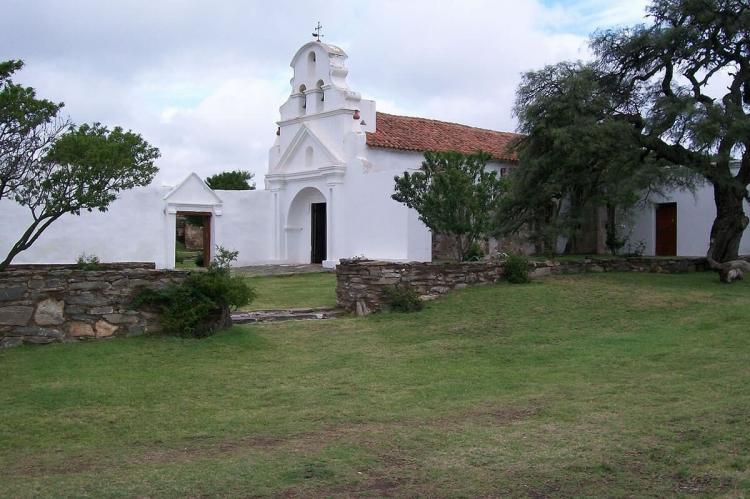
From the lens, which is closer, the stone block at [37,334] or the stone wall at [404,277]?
the stone block at [37,334]

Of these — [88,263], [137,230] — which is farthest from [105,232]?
[88,263]

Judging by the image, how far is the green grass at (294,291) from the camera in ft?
46.5

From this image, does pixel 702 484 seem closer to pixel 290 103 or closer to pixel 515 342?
pixel 515 342

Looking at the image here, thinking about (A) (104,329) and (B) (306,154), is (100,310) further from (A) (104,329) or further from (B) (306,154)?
(B) (306,154)

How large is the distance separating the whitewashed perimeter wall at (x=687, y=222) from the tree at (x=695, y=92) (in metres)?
5.65

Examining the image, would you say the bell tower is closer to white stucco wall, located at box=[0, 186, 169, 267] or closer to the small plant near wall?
white stucco wall, located at box=[0, 186, 169, 267]

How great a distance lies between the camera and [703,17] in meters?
16.8

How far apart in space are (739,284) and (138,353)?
486 inches

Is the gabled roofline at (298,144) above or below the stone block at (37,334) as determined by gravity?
above

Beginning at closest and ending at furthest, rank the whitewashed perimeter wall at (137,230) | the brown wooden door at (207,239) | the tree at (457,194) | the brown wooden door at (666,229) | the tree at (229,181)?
the tree at (457,194)
the whitewashed perimeter wall at (137,230)
the brown wooden door at (666,229)
the brown wooden door at (207,239)
the tree at (229,181)

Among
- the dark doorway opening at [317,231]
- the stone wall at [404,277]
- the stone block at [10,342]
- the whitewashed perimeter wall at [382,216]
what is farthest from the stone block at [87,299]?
the dark doorway opening at [317,231]

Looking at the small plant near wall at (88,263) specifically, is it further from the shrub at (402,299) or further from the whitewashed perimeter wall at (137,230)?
the shrub at (402,299)

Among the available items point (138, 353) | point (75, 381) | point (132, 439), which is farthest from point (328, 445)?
point (138, 353)

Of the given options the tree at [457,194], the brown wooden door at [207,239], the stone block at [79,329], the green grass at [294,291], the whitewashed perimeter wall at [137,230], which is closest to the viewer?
the stone block at [79,329]
